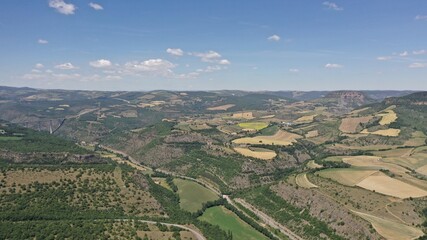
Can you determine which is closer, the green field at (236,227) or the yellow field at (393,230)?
the yellow field at (393,230)

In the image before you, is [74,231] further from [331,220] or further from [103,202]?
[331,220]

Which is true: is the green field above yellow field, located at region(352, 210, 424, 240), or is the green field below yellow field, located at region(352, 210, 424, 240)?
below

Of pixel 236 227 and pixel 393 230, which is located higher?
pixel 393 230

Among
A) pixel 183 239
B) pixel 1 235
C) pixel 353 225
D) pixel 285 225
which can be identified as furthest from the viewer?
pixel 285 225

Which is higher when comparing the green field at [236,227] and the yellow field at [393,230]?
the yellow field at [393,230]

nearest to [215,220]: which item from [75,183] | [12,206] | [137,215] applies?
[137,215]

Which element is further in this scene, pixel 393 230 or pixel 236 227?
pixel 236 227

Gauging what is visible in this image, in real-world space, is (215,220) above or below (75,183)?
below

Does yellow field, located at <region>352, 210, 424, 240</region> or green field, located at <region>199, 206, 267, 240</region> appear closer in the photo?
yellow field, located at <region>352, 210, 424, 240</region>
